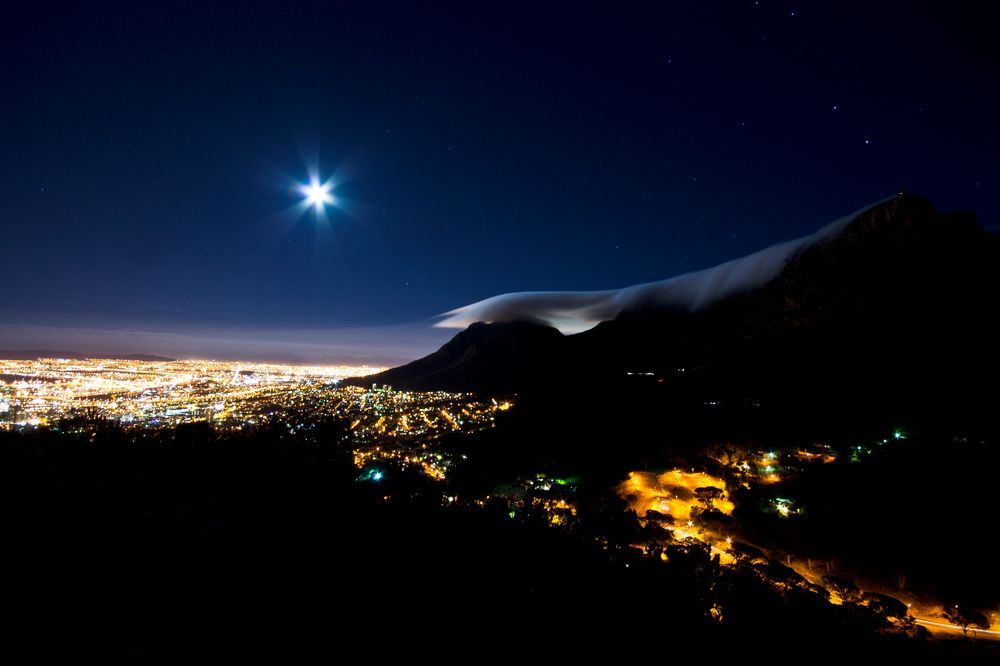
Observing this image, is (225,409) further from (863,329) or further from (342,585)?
(863,329)

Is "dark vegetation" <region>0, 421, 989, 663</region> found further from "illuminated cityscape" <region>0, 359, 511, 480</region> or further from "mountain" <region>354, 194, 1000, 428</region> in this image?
"mountain" <region>354, 194, 1000, 428</region>

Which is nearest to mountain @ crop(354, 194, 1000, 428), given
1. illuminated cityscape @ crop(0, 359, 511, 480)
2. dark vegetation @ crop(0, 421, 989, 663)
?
illuminated cityscape @ crop(0, 359, 511, 480)

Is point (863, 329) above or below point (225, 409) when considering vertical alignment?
above

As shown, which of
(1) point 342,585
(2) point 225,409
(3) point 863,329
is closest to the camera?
(1) point 342,585

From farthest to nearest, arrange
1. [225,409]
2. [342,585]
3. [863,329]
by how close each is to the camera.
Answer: [863,329] < [225,409] < [342,585]

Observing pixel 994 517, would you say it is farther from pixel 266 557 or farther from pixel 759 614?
pixel 266 557

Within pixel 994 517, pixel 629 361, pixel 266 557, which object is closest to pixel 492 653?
pixel 266 557

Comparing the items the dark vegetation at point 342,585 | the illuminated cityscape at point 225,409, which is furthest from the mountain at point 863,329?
the dark vegetation at point 342,585

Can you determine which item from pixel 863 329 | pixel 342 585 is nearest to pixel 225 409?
pixel 342 585

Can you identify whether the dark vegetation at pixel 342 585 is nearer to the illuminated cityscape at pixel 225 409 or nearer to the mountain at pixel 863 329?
the illuminated cityscape at pixel 225 409
